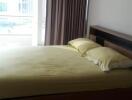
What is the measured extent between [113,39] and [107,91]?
1.04m

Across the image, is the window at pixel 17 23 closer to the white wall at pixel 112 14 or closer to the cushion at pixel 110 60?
the white wall at pixel 112 14

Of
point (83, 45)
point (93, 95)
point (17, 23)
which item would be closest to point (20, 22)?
point (17, 23)

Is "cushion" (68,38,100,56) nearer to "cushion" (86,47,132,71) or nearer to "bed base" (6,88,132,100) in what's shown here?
"cushion" (86,47,132,71)

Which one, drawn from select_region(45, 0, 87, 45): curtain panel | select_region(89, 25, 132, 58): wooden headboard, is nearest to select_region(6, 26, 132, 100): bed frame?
select_region(89, 25, 132, 58): wooden headboard

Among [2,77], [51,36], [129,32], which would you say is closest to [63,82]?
[2,77]

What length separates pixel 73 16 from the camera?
4246 mm

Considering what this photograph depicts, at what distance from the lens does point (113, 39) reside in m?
3.31

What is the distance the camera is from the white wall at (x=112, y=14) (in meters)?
3.29

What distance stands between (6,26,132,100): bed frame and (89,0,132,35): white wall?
0.20 metres

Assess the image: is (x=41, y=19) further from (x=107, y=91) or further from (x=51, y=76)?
(x=107, y=91)

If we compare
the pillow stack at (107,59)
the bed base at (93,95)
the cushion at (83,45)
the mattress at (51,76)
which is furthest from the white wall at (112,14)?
the bed base at (93,95)

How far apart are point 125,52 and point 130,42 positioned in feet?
0.69

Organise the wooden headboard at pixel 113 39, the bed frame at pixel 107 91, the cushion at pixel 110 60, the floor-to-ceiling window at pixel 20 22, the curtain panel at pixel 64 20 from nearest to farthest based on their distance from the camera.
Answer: the bed frame at pixel 107 91 < the cushion at pixel 110 60 < the wooden headboard at pixel 113 39 < the curtain panel at pixel 64 20 < the floor-to-ceiling window at pixel 20 22

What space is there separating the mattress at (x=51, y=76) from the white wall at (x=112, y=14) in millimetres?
919
